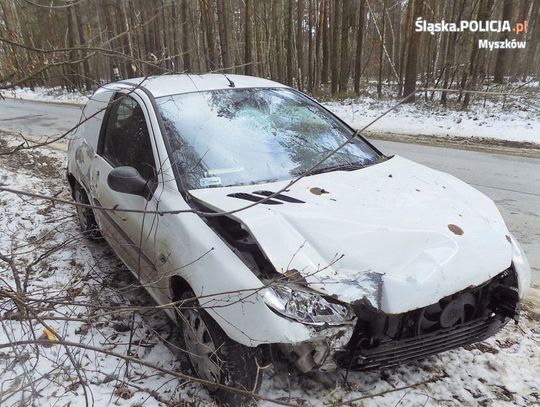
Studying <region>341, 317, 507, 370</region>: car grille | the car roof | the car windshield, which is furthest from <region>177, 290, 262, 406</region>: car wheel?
the car roof

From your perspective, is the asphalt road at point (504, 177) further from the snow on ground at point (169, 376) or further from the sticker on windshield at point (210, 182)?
the sticker on windshield at point (210, 182)

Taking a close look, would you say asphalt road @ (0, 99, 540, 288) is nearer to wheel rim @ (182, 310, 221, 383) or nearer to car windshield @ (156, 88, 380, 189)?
car windshield @ (156, 88, 380, 189)

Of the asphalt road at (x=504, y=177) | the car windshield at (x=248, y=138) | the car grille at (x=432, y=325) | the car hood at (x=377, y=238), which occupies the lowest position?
the asphalt road at (x=504, y=177)

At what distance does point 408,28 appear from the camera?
16.2 meters

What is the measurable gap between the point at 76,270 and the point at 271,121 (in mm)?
2271

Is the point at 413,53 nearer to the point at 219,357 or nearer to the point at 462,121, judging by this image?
the point at 462,121

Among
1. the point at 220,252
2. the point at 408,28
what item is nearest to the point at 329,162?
the point at 220,252

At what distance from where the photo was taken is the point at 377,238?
7.38ft

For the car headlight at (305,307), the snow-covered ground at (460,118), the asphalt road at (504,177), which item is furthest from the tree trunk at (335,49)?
the car headlight at (305,307)

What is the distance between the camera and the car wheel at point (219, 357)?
2.15 metres

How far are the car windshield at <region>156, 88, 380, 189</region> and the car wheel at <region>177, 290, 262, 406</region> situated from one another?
83 centimetres

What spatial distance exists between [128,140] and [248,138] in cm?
101

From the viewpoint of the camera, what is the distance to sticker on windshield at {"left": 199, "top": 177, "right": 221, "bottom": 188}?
2.76 m

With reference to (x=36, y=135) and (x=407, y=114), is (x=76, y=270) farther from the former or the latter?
(x=407, y=114)
